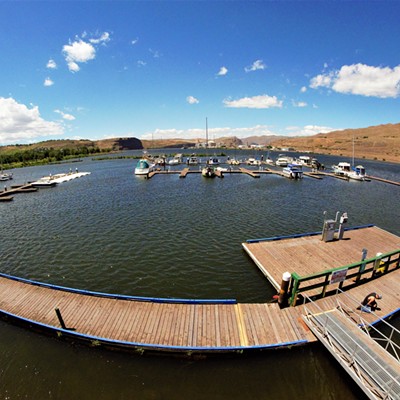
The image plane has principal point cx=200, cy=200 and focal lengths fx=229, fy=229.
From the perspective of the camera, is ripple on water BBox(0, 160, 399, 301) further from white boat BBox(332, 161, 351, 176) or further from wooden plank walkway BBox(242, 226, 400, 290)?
white boat BBox(332, 161, 351, 176)

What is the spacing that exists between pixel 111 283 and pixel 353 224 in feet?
85.9

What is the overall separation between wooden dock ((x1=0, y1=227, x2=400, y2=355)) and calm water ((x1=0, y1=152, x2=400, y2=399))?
59 centimetres

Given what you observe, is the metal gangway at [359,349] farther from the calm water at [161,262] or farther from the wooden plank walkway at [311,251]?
the wooden plank walkway at [311,251]

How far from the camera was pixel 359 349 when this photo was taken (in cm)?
955

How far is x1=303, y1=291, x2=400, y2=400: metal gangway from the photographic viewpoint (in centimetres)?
813

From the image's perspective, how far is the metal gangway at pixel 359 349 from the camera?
26.7 ft

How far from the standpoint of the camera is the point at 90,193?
42938 millimetres

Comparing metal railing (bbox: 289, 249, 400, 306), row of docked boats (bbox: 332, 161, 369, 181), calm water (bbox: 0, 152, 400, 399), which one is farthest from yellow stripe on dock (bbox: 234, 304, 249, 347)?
row of docked boats (bbox: 332, 161, 369, 181)

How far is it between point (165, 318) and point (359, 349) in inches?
343

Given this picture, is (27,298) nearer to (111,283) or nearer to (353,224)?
(111,283)

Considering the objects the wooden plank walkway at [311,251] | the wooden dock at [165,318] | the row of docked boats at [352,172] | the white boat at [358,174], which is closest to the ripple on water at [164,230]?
the wooden plank walkway at [311,251]

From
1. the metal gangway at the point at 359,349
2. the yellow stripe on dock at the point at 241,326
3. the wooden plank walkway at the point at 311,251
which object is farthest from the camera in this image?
the wooden plank walkway at the point at 311,251

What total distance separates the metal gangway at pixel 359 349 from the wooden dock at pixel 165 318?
2.11ft

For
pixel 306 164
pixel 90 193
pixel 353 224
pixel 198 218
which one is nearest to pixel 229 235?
pixel 198 218
